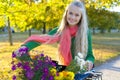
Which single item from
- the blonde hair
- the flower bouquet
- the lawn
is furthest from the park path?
the flower bouquet

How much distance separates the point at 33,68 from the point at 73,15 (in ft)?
2.77

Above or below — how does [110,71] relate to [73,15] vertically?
below

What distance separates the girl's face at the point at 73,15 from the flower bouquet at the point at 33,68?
0.64 metres

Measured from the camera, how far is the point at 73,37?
136 inches

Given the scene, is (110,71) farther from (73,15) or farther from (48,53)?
(73,15)

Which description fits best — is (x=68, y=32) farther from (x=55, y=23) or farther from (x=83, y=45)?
(x=55, y=23)

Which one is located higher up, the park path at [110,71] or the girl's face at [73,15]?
the girl's face at [73,15]

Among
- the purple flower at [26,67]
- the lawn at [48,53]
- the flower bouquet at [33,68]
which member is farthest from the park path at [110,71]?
the purple flower at [26,67]

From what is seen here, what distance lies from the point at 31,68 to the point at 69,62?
24.3 inches

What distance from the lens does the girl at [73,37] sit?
3.33 metres

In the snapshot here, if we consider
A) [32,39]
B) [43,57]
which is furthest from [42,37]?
[43,57]

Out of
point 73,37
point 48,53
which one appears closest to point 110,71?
point 48,53

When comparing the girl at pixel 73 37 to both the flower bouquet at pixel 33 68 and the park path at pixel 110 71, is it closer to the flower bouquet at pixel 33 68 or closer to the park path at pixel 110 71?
the flower bouquet at pixel 33 68

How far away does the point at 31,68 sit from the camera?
9.27 feet
